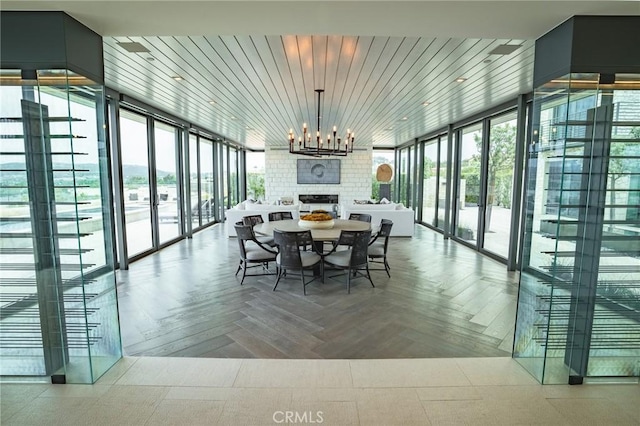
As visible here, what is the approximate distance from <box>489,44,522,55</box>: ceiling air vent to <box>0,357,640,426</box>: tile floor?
110 inches

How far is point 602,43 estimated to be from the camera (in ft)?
6.69

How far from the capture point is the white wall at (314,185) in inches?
459

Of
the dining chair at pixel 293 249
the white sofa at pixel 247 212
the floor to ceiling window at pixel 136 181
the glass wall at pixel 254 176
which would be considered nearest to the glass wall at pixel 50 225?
the dining chair at pixel 293 249

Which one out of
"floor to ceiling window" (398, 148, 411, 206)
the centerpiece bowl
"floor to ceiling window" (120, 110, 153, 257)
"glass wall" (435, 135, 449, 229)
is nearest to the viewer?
the centerpiece bowl

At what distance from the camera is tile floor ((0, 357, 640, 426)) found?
1.90m

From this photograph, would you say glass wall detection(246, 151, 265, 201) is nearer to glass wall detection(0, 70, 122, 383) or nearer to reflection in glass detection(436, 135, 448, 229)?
reflection in glass detection(436, 135, 448, 229)

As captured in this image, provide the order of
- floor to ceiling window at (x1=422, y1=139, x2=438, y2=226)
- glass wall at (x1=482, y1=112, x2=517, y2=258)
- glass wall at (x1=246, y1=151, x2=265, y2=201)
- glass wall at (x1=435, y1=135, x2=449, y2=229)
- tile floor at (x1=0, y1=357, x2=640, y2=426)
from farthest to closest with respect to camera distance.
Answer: glass wall at (x1=246, y1=151, x2=265, y2=201), floor to ceiling window at (x1=422, y1=139, x2=438, y2=226), glass wall at (x1=435, y1=135, x2=449, y2=229), glass wall at (x1=482, y1=112, x2=517, y2=258), tile floor at (x1=0, y1=357, x2=640, y2=426)

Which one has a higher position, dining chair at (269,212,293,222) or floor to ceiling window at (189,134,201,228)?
floor to ceiling window at (189,134,201,228)

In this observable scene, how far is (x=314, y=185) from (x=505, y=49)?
9.07 m

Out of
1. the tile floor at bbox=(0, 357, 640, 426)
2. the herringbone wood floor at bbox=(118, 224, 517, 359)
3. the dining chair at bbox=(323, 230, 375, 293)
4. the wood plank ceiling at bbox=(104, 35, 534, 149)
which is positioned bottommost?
the tile floor at bbox=(0, 357, 640, 426)

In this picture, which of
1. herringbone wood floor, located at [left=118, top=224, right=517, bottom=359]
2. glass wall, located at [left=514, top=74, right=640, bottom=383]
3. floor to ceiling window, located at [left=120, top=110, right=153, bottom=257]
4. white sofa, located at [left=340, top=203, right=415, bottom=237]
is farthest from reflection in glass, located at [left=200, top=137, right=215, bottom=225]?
glass wall, located at [left=514, top=74, right=640, bottom=383]

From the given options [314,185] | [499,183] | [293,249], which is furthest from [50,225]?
[314,185]

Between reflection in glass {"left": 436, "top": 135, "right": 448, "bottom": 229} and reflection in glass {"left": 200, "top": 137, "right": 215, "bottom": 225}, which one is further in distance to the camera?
reflection in glass {"left": 200, "top": 137, "right": 215, "bottom": 225}

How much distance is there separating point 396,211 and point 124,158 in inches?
229
